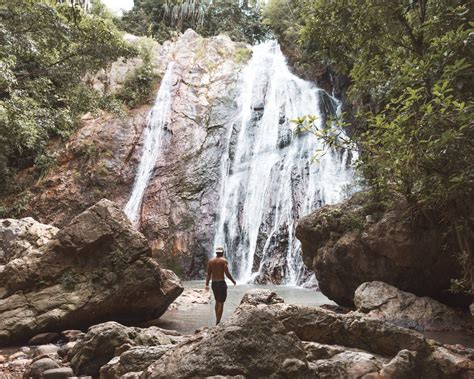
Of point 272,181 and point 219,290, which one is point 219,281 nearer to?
point 219,290

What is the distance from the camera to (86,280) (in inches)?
317

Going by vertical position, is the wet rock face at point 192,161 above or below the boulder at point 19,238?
above

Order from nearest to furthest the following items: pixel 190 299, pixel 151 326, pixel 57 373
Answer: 1. pixel 57 373
2. pixel 151 326
3. pixel 190 299

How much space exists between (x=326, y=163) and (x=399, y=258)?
944 centimetres

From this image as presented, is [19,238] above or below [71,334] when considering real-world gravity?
above

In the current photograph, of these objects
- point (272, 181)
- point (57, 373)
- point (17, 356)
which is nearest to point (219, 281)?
point (57, 373)

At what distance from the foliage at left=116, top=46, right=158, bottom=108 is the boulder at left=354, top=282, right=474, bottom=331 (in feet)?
60.2

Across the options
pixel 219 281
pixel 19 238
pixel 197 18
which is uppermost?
pixel 197 18

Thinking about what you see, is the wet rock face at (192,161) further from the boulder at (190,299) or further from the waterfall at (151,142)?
the boulder at (190,299)

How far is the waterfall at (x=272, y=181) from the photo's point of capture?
623 inches

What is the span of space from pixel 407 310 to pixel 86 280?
631cm

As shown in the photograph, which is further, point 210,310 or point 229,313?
point 210,310

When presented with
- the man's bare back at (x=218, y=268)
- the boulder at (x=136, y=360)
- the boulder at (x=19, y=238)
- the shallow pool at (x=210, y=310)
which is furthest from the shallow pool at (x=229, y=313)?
the boulder at (x=136, y=360)

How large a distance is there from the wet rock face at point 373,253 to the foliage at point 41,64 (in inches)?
290
